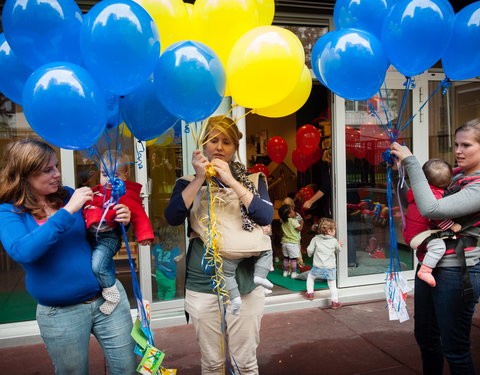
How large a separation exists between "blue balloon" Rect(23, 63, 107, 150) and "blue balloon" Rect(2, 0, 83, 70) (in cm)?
17

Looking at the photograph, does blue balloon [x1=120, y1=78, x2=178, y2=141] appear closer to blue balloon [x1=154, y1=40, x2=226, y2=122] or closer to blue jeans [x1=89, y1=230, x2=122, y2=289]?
blue balloon [x1=154, y1=40, x2=226, y2=122]

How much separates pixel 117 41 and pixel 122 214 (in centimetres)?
77

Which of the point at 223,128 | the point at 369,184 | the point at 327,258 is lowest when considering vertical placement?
the point at 327,258

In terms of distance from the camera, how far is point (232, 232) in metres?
2.09

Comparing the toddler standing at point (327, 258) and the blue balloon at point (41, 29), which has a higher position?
the blue balloon at point (41, 29)

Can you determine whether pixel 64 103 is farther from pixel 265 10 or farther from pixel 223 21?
pixel 265 10

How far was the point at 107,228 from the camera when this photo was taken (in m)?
1.97

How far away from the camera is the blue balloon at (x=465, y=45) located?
82.2 inches

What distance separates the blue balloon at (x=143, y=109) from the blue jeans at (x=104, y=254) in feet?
1.83

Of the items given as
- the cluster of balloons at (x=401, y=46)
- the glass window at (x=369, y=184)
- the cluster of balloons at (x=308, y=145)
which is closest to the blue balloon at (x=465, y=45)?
the cluster of balloons at (x=401, y=46)

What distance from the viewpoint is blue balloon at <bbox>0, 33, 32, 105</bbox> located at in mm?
1946

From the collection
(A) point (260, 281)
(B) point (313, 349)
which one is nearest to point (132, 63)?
(A) point (260, 281)

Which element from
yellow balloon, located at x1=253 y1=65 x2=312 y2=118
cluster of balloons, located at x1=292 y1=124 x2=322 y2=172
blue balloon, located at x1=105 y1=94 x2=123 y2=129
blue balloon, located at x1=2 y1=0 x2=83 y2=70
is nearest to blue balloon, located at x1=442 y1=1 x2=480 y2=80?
yellow balloon, located at x1=253 y1=65 x2=312 y2=118

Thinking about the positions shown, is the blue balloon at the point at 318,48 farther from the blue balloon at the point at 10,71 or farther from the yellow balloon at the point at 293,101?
the blue balloon at the point at 10,71
